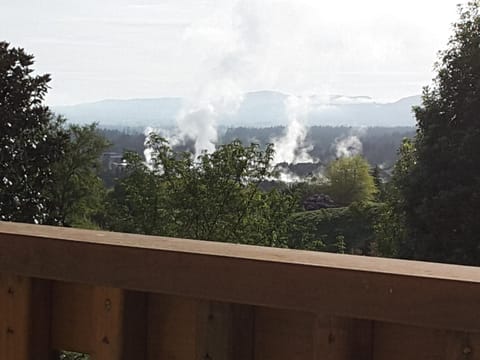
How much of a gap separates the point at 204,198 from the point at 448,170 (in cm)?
667

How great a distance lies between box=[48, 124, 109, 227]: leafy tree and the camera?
61.8 feet

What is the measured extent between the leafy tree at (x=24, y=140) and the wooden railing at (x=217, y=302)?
1556cm

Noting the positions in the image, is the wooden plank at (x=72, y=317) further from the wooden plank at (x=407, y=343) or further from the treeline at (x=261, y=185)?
the treeline at (x=261, y=185)

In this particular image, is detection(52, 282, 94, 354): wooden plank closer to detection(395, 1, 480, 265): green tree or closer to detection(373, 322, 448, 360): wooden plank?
detection(373, 322, 448, 360): wooden plank

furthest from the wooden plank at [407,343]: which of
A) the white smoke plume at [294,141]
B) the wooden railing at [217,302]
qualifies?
the white smoke plume at [294,141]

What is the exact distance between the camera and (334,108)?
101ft

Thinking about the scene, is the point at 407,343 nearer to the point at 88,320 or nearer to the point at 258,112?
the point at 88,320

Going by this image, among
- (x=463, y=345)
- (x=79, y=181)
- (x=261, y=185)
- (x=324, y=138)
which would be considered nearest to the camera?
(x=463, y=345)

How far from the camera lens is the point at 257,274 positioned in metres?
0.84

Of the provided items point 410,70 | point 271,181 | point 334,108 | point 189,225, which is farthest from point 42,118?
point 410,70

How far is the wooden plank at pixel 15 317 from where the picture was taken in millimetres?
1012

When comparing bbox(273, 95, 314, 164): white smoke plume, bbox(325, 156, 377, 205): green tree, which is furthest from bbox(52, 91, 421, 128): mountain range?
bbox(325, 156, 377, 205): green tree

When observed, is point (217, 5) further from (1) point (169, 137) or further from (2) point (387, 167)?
(2) point (387, 167)

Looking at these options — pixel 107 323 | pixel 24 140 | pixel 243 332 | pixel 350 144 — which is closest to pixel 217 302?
pixel 243 332
